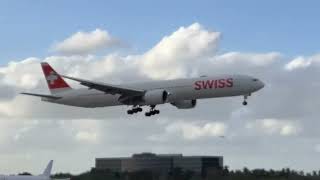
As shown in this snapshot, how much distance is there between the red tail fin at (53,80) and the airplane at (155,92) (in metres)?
1.76

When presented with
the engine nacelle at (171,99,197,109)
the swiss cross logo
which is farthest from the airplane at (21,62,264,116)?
the swiss cross logo

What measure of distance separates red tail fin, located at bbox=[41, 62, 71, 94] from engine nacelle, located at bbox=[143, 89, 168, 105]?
17.8m

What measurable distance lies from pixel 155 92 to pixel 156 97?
109 centimetres

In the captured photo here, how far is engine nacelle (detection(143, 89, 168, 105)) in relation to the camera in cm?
10907

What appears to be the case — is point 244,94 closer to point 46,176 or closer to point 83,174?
point 46,176

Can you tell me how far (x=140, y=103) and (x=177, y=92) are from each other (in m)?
6.46

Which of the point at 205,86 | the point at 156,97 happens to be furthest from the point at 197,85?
the point at 156,97

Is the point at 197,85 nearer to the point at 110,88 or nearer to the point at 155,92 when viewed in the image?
the point at 155,92

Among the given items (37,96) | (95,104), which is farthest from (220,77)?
(37,96)

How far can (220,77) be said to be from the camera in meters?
108

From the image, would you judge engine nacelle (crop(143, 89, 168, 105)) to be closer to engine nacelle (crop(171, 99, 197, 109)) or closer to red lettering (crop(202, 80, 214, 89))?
red lettering (crop(202, 80, 214, 89))

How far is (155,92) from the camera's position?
110 meters

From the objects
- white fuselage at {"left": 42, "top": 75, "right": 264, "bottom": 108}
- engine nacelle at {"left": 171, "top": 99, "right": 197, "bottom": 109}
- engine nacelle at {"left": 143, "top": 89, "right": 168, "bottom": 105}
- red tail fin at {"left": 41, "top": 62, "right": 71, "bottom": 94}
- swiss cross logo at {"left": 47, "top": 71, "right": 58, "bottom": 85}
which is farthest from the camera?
swiss cross logo at {"left": 47, "top": 71, "right": 58, "bottom": 85}

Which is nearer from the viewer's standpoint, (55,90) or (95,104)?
(95,104)
